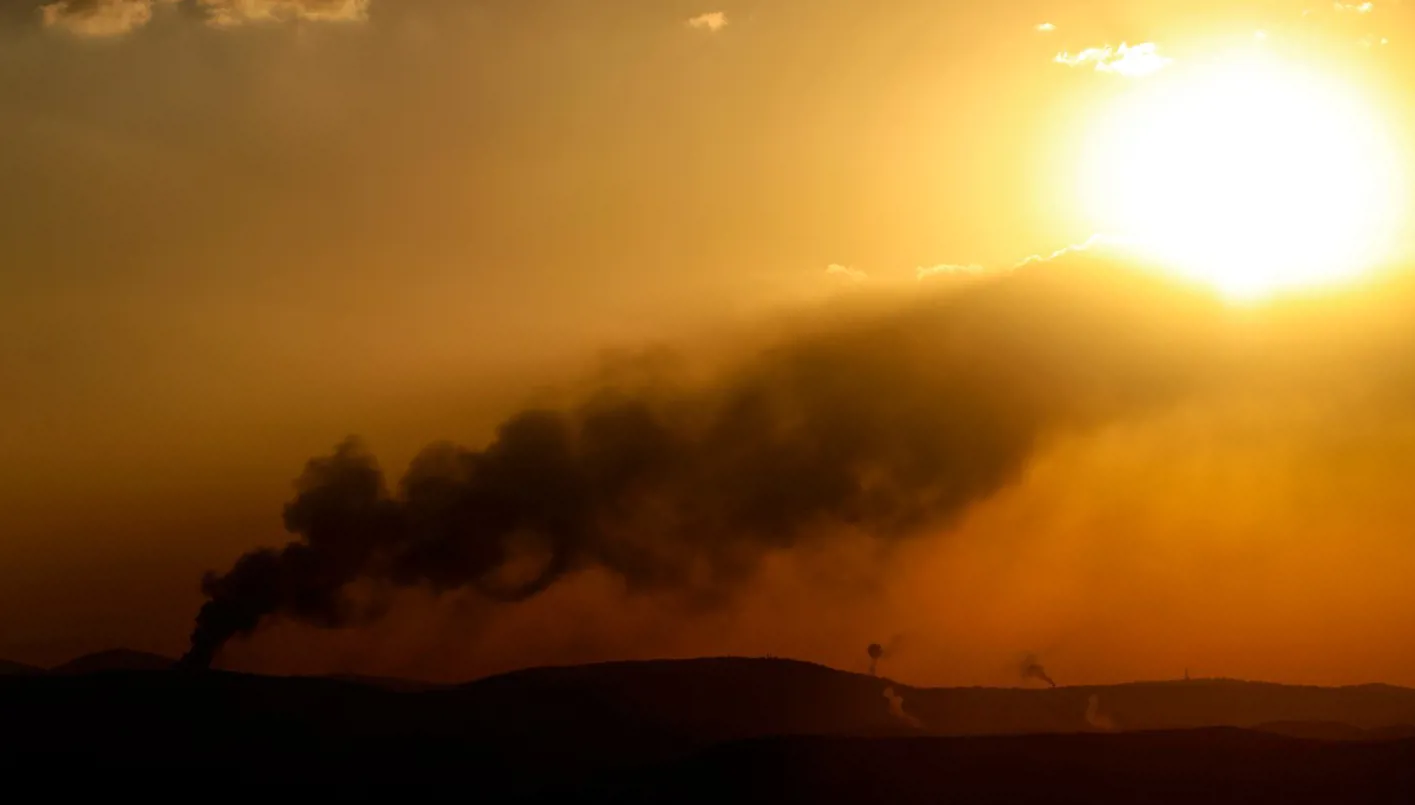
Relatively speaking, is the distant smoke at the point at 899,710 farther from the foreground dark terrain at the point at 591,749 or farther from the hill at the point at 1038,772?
the hill at the point at 1038,772

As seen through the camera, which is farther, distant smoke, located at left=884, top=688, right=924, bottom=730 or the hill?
distant smoke, located at left=884, top=688, right=924, bottom=730

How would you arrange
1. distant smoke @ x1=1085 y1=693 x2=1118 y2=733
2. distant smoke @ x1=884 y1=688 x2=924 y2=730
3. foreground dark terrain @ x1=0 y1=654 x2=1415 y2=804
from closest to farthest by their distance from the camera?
foreground dark terrain @ x1=0 y1=654 x2=1415 y2=804 < distant smoke @ x1=884 y1=688 x2=924 y2=730 < distant smoke @ x1=1085 y1=693 x2=1118 y2=733

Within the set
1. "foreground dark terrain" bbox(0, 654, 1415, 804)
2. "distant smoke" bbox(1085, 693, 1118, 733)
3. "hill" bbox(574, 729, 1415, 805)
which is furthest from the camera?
"distant smoke" bbox(1085, 693, 1118, 733)

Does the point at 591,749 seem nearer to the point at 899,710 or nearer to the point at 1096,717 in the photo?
the point at 899,710

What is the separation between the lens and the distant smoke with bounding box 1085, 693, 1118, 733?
135 meters

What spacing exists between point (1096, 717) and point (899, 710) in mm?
30743

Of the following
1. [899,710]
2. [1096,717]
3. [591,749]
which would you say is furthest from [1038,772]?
[1096,717]

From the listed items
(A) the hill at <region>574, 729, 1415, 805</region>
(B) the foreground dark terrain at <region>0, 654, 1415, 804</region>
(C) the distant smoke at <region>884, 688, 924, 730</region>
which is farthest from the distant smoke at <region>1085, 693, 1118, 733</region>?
(A) the hill at <region>574, 729, 1415, 805</region>

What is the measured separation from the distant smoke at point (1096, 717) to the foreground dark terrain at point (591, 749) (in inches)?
1478

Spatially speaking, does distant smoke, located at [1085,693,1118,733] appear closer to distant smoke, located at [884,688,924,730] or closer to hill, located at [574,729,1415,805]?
distant smoke, located at [884,688,924,730]

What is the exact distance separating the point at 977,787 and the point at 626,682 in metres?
46.6

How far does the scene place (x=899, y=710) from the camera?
379 feet

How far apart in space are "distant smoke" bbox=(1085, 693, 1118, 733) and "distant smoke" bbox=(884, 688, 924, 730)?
25206 millimetres

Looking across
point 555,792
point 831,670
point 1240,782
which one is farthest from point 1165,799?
point 831,670
